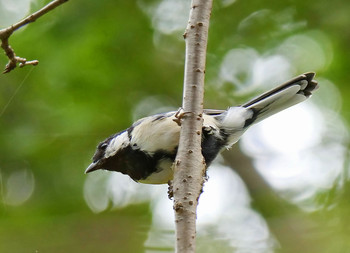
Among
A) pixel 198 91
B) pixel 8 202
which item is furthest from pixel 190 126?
pixel 8 202

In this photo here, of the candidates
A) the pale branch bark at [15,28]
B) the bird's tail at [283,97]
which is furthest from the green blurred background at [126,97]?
the pale branch bark at [15,28]

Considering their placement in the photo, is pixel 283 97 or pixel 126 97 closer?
pixel 283 97

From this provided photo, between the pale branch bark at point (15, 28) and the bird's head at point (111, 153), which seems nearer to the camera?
the pale branch bark at point (15, 28)

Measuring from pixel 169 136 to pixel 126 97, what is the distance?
157 centimetres

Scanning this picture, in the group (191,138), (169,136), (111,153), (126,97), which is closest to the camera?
(191,138)

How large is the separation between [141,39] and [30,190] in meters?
1.40

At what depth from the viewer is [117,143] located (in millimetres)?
3107

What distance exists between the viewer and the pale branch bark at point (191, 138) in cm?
159

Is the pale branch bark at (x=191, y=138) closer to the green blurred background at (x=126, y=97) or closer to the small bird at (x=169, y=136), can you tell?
the small bird at (x=169, y=136)

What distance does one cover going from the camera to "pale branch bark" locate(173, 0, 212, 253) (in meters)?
1.59

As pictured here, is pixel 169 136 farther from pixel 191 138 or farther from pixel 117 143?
pixel 191 138

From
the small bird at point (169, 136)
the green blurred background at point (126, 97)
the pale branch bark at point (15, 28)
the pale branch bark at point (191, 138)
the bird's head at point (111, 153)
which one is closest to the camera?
the pale branch bark at point (191, 138)

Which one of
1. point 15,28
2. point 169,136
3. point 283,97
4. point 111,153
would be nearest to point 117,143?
point 111,153

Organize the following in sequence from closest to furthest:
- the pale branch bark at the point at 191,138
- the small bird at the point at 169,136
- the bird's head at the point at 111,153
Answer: the pale branch bark at the point at 191,138 → the small bird at the point at 169,136 → the bird's head at the point at 111,153
